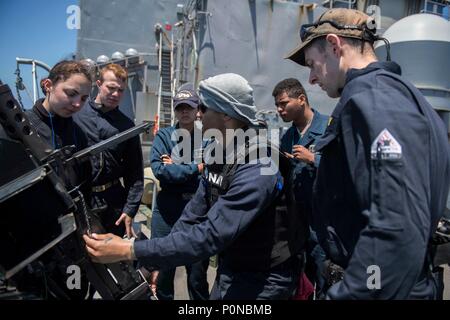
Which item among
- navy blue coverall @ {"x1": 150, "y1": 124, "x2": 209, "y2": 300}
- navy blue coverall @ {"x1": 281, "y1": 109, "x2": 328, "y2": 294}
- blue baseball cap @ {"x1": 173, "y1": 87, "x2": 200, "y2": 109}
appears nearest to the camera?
navy blue coverall @ {"x1": 281, "y1": 109, "x2": 328, "y2": 294}

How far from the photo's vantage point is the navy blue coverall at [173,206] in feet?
9.72

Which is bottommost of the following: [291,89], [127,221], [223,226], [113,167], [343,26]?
[127,221]

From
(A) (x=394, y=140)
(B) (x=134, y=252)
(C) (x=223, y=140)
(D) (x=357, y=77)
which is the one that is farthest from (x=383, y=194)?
(B) (x=134, y=252)

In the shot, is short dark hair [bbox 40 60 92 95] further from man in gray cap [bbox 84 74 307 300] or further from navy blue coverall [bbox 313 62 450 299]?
navy blue coverall [bbox 313 62 450 299]

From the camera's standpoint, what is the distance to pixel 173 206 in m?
3.04

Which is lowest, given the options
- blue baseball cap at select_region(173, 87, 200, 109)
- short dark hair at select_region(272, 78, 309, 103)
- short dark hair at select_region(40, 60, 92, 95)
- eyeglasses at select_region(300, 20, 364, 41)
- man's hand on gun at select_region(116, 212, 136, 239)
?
man's hand on gun at select_region(116, 212, 136, 239)

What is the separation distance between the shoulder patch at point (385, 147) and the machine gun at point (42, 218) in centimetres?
108

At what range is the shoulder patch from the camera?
3.33ft

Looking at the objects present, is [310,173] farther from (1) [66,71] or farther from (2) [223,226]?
(1) [66,71]

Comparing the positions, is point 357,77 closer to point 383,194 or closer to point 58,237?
point 383,194

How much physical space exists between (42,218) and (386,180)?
4.12ft

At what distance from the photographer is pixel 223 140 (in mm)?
1750

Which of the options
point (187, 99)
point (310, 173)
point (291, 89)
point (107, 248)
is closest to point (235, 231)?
point (107, 248)

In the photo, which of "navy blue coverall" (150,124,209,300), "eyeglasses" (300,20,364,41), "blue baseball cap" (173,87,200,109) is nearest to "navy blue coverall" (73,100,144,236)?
"navy blue coverall" (150,124,209,300)
